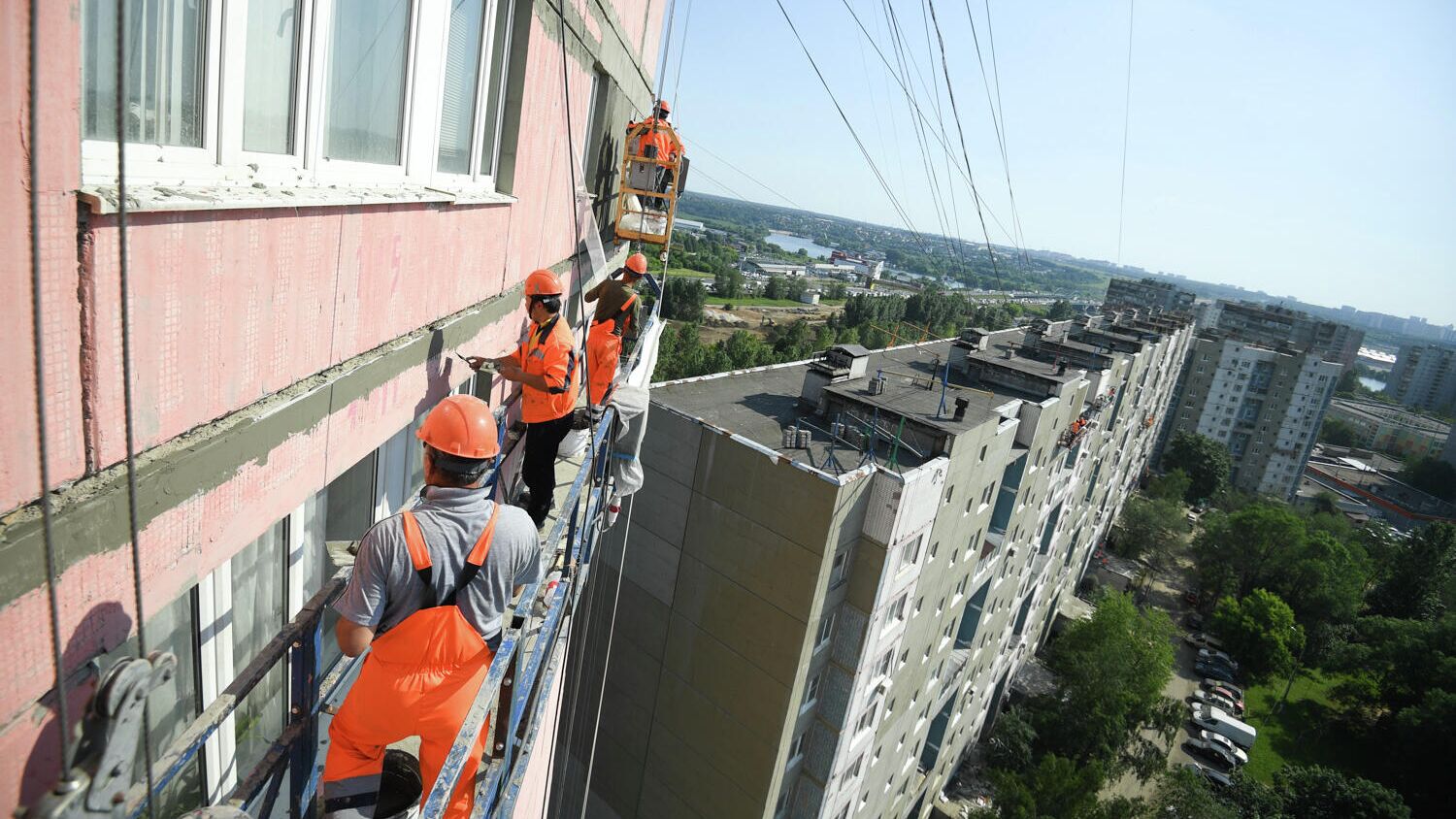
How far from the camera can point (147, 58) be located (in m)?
2.34

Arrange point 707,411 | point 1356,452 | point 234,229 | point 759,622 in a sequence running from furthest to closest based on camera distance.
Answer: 1. point 1356,452
2. point 707,411
3. point 759,622
4. point 234,229

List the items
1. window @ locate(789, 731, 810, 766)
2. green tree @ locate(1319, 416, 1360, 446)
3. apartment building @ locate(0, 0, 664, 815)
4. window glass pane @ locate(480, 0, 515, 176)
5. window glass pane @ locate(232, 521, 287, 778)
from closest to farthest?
apartment building @ locate(0, 0, 664, 815)
window glass pane @ locate(232, 521, 287, 778)
window glass pane @ locate(480, 0, 515, 176)
window @ locate(789, 731, 810, 766)
green tree @ locate(1319, 416, 1360, 446)

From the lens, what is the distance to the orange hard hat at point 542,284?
5.55m

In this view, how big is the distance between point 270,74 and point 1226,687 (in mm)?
57276

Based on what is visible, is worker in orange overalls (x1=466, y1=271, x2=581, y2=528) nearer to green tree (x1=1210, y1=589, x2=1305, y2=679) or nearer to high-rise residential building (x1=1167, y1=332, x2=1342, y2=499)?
green tree (x1=1210, y1=589, x2=1305, y2=679)

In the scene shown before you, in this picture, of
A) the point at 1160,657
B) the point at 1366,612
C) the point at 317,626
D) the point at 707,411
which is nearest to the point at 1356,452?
the point at 1366,612

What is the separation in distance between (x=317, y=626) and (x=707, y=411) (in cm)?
1443

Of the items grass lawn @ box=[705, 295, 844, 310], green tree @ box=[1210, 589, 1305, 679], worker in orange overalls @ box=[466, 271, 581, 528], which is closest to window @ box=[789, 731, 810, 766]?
worker in orange overalls @ box=[466, 271, 581, 528]

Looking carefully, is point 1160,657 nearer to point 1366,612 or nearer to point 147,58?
point 1366,612

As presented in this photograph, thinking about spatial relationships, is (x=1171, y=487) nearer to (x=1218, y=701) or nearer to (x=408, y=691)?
(x=1218, y=701)

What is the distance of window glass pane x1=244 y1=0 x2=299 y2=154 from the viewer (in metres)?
2.85

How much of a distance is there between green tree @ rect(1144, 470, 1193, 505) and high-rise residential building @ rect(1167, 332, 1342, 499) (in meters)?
16.5

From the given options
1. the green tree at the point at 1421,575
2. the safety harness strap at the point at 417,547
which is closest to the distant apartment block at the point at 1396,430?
the green tree at the point at 1421,575

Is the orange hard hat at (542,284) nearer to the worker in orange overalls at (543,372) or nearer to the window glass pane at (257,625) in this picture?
the worker in orange overalls at (543,372)
